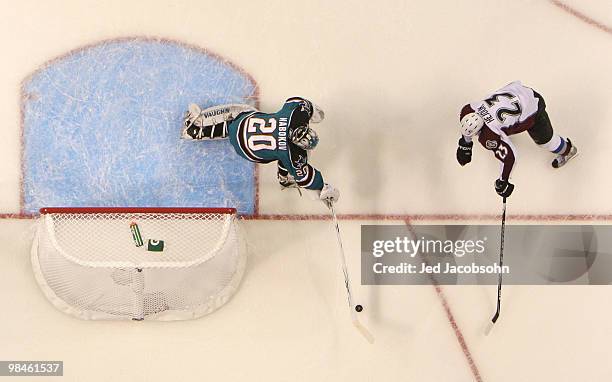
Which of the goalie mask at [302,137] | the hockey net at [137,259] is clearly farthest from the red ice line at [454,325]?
the hockey net at [137,259]

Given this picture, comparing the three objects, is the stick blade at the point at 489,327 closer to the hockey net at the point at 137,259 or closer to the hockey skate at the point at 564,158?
the hockey skate at the point at 564,158

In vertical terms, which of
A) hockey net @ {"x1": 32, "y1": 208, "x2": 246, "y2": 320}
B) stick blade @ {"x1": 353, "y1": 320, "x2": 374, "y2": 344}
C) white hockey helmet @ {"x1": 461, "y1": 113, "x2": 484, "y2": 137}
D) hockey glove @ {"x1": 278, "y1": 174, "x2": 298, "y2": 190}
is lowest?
stick blade @ {"x1": 353, "y1": 320, "x2": 374, "y2": 344}

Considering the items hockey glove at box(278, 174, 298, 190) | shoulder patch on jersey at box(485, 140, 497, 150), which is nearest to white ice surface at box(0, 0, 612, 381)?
hockey glove at box(278, 174, 298, 190)

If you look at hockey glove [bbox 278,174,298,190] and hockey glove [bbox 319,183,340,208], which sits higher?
hockey glove [bbox 278,174,298,190]

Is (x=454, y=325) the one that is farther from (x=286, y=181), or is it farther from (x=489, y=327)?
(x=286, y=181)

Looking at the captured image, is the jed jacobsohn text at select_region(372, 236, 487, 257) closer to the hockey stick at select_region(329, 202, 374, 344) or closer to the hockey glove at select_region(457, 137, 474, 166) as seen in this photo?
the hockey stick at select_region(329, 202, 374, 344)

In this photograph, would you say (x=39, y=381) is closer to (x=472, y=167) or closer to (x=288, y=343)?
(x=288, y=343)

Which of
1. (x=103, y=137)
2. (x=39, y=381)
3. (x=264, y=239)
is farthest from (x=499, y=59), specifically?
(x=39, y=381)
